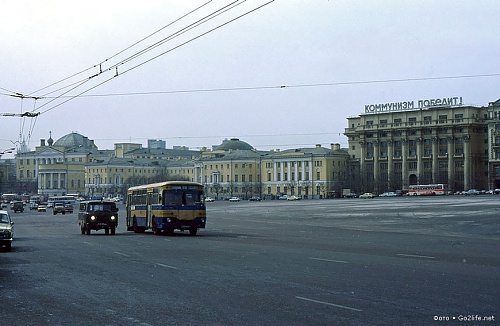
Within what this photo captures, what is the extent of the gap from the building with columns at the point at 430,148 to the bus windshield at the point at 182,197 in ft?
362

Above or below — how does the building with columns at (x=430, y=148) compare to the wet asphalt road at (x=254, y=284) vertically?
above

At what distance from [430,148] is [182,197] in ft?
400

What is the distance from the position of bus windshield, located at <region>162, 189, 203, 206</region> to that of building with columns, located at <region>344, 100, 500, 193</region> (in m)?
110

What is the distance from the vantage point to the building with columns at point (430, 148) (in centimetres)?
14325

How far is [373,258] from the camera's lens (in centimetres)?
2145

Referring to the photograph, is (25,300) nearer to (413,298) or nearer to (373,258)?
(413,298)

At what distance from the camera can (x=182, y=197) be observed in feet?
123

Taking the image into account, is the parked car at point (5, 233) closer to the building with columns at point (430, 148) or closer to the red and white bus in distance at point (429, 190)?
the red and white bus in distance at point (429, 190)

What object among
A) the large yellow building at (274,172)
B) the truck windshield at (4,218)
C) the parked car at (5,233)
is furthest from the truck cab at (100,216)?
the large yellow building at (274,172)

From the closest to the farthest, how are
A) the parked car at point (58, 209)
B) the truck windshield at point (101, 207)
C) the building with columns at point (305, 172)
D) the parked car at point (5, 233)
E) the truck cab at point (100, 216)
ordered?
the parked car at point (5, 233), the truck cab at point (100, 216), the truck windshield at point (101, 207), the parked car at point (58, 209), the building with columns at point (305, 172)

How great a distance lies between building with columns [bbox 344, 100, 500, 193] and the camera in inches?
5640

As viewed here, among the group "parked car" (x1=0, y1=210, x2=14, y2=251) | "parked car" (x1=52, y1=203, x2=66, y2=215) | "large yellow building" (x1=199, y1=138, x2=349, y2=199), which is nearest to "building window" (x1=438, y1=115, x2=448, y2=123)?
"large yellow building" (x1=199, y1=138, x2=349, y2=199)

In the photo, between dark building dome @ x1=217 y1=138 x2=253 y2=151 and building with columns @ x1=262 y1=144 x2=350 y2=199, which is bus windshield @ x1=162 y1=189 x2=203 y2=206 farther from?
Result: dark building dome @ x1=217 y1=138 x2=253 y2=151

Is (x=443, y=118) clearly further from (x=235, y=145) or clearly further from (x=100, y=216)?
(x=100, y=216)
